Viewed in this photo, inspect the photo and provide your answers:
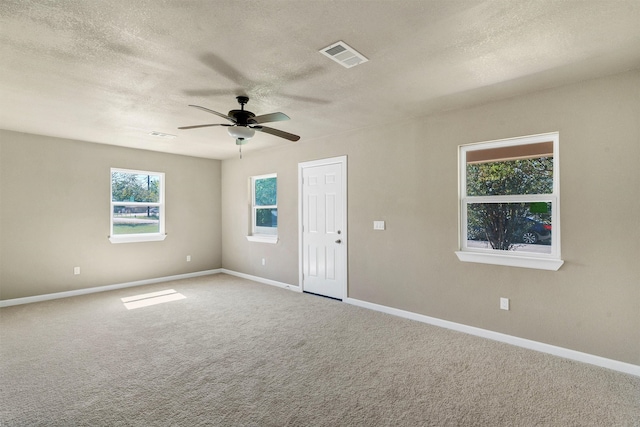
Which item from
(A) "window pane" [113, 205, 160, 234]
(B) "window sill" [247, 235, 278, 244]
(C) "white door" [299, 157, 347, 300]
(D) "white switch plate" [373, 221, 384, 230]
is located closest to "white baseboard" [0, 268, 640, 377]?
(C) "white door" [299, 157, 347, 300]

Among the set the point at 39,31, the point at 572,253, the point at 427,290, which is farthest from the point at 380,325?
the point at 39,31

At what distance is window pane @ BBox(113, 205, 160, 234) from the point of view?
5645 millimetres

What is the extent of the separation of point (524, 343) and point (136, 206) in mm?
6317

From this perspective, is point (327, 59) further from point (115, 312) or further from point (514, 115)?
point (115, 312)

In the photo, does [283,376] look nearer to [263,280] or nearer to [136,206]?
[263,280]

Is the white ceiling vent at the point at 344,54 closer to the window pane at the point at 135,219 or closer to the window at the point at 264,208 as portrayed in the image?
the window at the point at 264,208

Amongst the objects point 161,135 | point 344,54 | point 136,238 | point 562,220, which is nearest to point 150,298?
point 136,238

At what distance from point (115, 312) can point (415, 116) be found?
477 centimetres

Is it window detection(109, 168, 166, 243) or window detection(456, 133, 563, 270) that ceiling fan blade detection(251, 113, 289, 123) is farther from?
window detection(109, 168, 166, 243)

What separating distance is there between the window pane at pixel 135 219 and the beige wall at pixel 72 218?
20cm

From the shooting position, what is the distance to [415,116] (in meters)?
3.92

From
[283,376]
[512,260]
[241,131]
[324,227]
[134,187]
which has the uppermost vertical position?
[241,131]

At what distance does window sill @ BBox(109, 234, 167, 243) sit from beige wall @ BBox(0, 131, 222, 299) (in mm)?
92

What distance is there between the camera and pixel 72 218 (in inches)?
201
